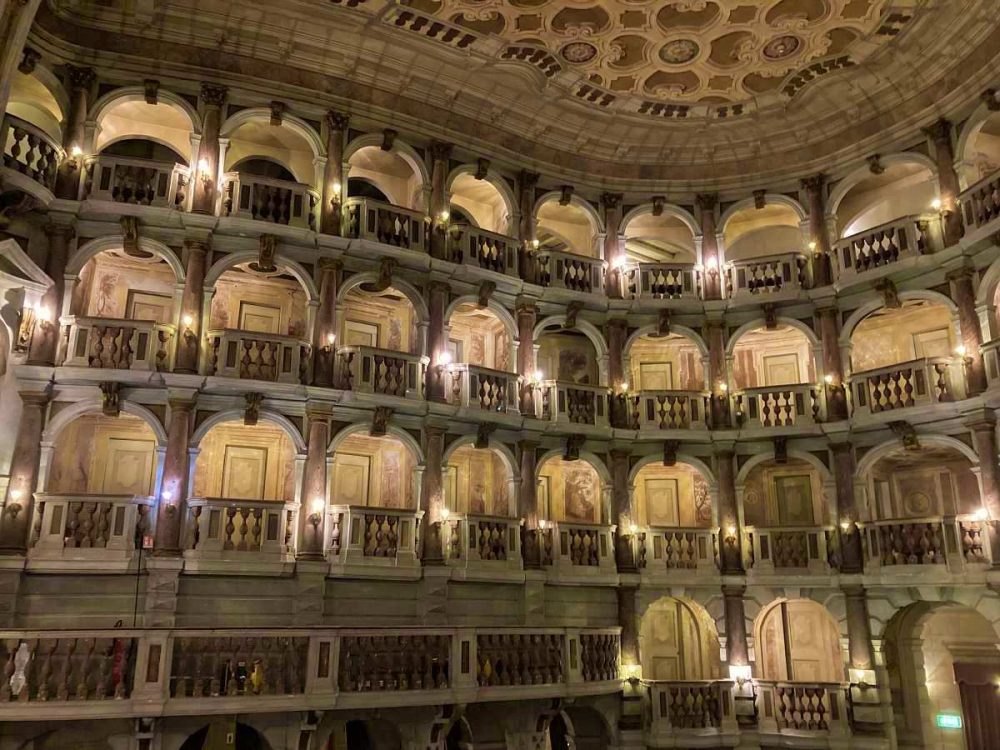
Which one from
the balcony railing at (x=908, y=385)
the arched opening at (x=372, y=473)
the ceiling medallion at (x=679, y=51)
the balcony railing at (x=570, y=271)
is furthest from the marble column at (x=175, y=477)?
the balcony railing at (x=908, y=385)

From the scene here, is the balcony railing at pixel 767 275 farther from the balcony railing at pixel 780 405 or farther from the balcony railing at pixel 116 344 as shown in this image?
the balcony railing at pixel 116 344

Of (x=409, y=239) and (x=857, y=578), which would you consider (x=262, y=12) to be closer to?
(x=409, y=239)

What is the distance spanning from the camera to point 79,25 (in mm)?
17438

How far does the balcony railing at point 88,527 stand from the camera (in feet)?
50.1

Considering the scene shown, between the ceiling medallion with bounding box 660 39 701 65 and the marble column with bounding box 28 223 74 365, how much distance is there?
1287 cm

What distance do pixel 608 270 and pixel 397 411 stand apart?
7.11m

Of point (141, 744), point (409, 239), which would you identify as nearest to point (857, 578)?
point (409, 239)

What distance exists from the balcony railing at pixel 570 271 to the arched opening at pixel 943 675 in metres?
10.3

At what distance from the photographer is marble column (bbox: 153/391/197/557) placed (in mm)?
15922

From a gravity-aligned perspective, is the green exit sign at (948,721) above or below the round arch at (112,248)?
below

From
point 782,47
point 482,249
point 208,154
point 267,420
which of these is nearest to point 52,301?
point 208,154

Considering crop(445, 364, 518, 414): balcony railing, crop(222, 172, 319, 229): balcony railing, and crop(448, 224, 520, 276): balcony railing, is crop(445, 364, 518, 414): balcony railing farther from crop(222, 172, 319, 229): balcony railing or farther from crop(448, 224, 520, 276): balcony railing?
crop(222, 172, 319, 229): balcony railing

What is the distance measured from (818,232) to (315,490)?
44.7 feet

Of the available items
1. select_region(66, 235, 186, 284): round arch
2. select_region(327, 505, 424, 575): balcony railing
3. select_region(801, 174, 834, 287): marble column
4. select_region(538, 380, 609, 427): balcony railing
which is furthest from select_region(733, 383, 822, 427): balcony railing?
select_region(66, 235, 186, 284): round arch
